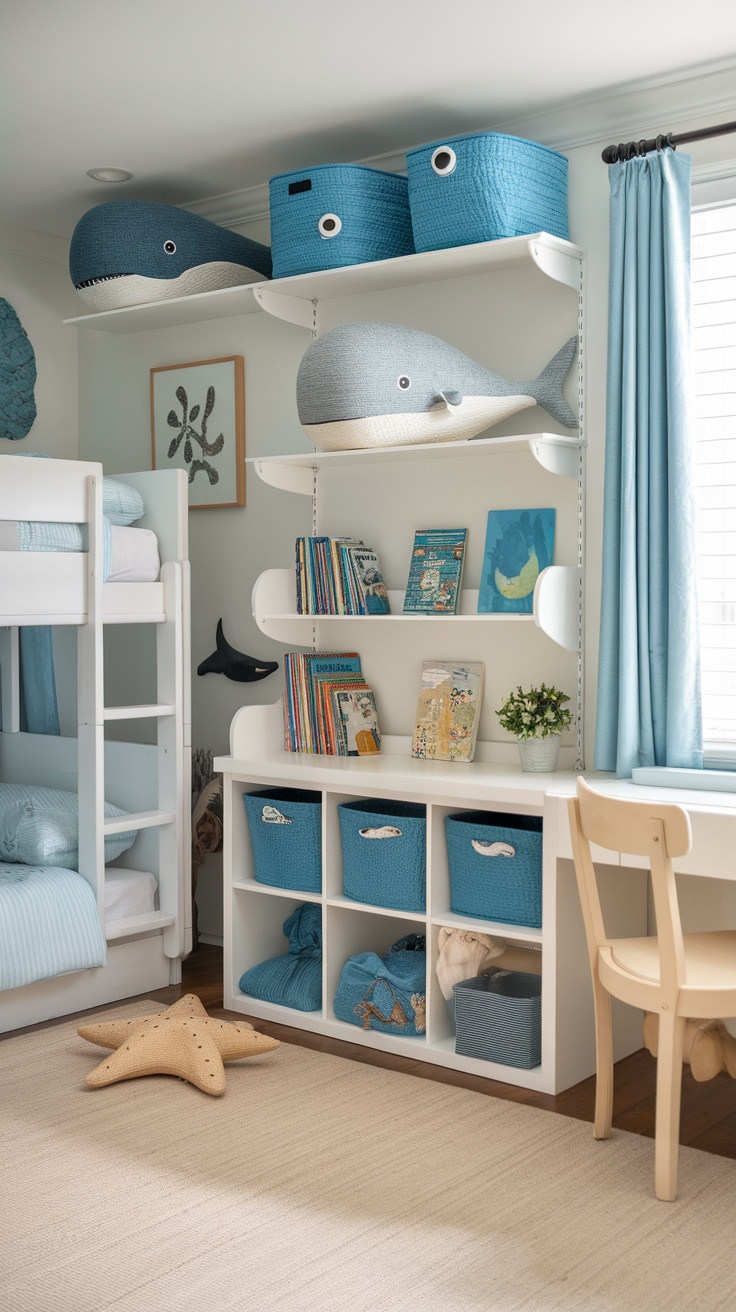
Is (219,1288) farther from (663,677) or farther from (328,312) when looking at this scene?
(328,312)

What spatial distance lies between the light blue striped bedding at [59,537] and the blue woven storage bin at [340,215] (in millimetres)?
935

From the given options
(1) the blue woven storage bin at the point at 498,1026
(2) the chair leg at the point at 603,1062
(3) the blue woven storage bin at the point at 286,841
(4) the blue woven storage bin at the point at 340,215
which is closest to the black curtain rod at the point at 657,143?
(4) the blue woven storage bin at the point at 340,215

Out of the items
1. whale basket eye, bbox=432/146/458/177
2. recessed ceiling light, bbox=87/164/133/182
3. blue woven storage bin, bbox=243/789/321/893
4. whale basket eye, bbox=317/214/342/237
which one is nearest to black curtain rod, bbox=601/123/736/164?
whale basket eye, bbox=432/146/458/177

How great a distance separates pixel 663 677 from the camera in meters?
2.89

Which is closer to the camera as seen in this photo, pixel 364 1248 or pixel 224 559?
pixel 364 1248

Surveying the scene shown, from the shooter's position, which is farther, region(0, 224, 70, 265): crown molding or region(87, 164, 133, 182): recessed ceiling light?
region(0, 224, 70, 265): crown molding

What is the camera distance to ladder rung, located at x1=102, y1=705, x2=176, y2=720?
3.35 meters

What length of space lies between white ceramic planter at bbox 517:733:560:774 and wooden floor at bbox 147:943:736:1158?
752mm

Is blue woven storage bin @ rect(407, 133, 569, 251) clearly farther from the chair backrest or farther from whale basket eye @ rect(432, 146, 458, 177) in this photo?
the chair backrest

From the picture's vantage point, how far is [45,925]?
3129mm

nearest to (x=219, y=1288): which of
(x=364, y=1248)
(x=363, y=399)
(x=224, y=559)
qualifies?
(x=364, y=1248)

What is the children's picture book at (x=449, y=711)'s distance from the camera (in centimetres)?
329

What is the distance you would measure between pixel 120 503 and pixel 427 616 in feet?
3.21

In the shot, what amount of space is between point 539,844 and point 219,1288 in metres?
1.23
